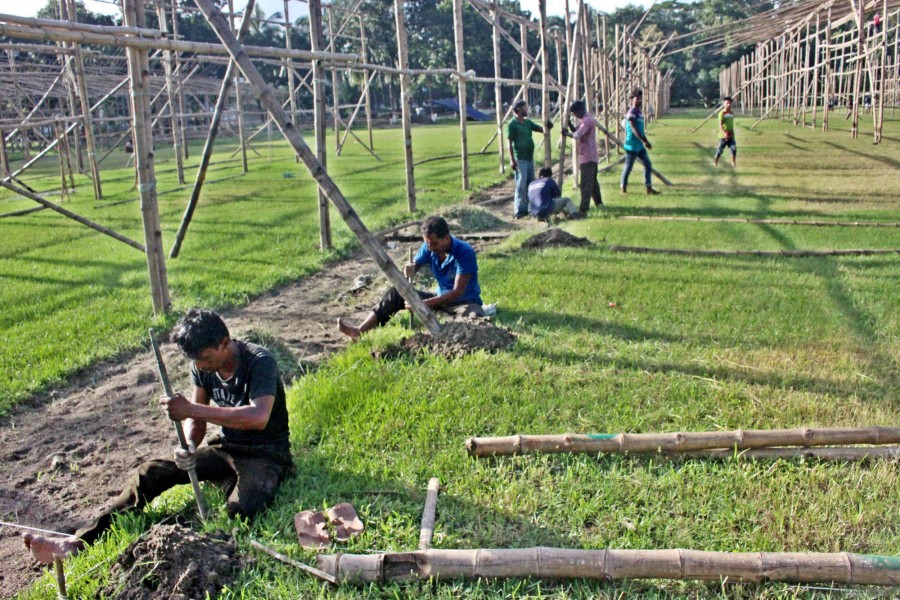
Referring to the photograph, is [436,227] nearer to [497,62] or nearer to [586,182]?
[586,182]

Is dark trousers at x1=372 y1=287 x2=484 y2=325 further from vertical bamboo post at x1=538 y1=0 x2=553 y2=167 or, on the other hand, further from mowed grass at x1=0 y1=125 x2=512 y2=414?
vertical bamboo post at x1=538 y1=0 x2=553 y2=167

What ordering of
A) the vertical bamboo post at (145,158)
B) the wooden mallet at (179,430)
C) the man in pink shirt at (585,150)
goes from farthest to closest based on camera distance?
1. the man in pink shirt at (585,150)
2. the vertical bamboo post at (145,158)
3. the wooden mallet at (179,430)

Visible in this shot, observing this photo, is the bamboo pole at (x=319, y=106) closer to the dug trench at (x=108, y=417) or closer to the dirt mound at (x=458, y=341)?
the dug trench at (x=108, y=417)

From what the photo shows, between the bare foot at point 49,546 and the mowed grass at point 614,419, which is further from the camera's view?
the bare foot at point 49,546

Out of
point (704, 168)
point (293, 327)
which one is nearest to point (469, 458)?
point (293, 327)

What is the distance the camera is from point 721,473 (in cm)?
413

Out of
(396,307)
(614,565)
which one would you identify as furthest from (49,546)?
(396,307)

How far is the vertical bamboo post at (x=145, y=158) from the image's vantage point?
23.5ft

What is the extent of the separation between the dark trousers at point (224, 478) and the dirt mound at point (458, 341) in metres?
2.03

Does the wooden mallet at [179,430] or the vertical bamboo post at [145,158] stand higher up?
the vertical bamboo post at [145,158]

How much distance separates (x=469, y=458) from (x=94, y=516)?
2167 millimetres

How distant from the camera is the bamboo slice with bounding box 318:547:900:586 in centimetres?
318

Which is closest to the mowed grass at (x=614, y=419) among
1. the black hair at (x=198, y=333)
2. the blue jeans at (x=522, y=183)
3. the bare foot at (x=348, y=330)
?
the bare foot at (x=348, y=330)

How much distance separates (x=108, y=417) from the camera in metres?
5.48
